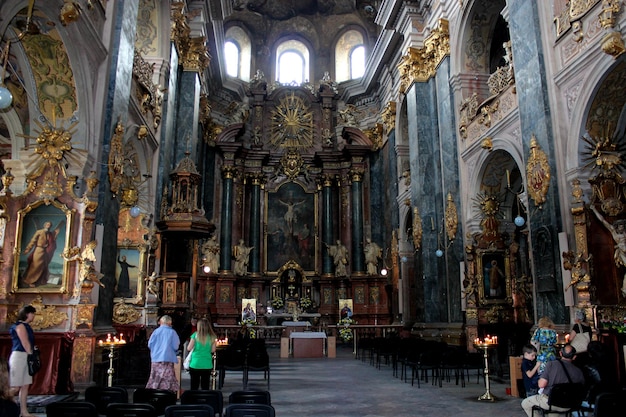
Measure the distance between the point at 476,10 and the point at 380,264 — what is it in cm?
1191

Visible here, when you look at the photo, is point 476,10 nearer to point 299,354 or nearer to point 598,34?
point 598,34

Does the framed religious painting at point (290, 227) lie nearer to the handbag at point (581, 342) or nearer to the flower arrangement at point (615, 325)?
the flower arrangement at point (615, 325)

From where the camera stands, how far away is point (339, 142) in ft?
86.1

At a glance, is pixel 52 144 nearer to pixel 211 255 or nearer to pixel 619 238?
pixel 619 238

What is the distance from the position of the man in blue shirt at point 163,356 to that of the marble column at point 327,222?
17.1 metres

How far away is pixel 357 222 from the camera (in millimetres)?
24375

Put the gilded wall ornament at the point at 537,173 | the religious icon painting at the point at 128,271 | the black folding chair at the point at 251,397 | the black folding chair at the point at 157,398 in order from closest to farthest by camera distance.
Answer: the black folding chair at the point at 251,397 < the black folding chair at the point at 157,398 < the gilded wall ornament at the point at 537,173 < the religious icon painting at the point at 128,271

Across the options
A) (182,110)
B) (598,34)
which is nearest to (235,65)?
(182,110)

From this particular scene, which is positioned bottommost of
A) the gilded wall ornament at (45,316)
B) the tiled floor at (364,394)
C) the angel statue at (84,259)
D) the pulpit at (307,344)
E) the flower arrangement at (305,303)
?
the tiled floor at (364,394)

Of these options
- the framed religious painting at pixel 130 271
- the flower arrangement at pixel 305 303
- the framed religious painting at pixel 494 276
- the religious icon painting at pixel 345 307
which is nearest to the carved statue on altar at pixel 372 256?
the religious icon painting at pixel 345 307

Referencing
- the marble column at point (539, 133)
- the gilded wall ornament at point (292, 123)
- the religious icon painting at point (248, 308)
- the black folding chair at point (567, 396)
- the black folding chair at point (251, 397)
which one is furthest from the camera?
the gilded wall ornament at point (292, 123)

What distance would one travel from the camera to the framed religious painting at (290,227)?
969 inches

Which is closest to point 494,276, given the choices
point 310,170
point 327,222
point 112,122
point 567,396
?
point 567,396

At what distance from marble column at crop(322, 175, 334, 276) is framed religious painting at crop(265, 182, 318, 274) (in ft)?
1.69
